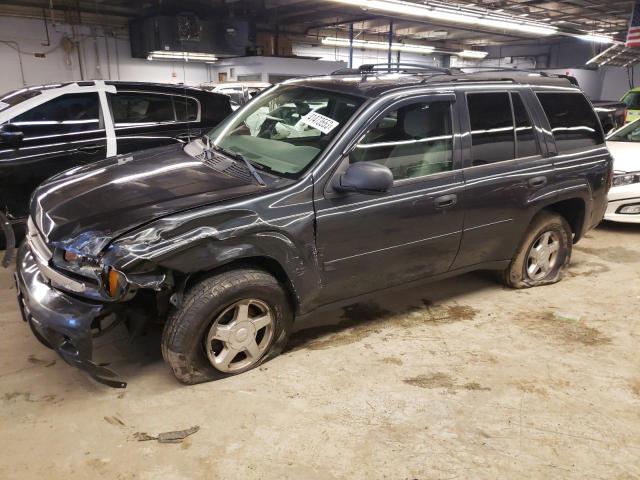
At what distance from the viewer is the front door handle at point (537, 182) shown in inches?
146

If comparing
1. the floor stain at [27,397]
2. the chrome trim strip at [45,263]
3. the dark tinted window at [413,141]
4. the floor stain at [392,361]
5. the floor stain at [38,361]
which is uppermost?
the dark tinted window at [413,141]

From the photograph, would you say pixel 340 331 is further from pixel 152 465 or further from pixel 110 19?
pixel 110 19

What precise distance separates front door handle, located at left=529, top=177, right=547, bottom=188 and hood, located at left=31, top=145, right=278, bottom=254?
82.1 inches

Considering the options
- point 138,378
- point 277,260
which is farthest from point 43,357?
point 277,260

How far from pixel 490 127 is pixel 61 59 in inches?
464

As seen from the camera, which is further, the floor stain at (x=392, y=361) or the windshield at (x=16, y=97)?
the windshield at (x=16, y=97)

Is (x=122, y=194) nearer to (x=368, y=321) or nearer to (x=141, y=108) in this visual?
(x=368, y=321)

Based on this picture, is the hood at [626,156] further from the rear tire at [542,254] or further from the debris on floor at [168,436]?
the debris on floor at [168,436]

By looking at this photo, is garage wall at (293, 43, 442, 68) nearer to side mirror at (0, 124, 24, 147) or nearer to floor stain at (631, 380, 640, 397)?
side mirror at (0, 124, 24, 147)

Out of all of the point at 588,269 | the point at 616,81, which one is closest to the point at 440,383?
the point at 588,269

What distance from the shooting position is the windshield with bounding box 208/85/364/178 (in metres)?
2.96

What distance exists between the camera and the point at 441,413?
105 inches

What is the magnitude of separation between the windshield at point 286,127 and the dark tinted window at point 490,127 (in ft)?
2.95

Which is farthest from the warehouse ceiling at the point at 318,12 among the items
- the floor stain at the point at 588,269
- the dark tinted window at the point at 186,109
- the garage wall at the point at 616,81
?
the floor stain at the point at 588,269
